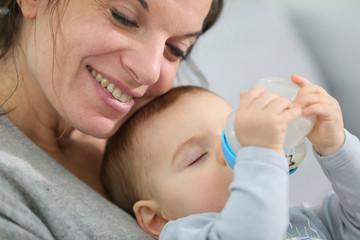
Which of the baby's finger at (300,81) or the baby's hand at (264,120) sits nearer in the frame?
the baby's hand at (264,120)

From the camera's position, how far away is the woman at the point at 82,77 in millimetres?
1164

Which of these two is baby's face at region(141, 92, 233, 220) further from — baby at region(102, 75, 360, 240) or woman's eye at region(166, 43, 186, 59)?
woman's eye at region(166, 43, 186, 59)

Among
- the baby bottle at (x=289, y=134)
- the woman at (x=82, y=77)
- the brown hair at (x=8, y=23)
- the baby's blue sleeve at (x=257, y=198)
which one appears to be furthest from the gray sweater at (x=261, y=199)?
the brown hair at (x=8, y=23)

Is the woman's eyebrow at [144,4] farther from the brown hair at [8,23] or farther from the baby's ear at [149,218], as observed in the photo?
the baby's ear at [149,218]

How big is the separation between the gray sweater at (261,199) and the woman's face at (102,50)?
359 mm

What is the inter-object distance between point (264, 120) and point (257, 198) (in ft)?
0.46

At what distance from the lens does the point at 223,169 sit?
1.20m

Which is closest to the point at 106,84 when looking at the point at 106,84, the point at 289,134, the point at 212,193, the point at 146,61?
the point at 106,84

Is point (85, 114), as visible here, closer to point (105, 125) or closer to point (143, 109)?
point (105, 125)

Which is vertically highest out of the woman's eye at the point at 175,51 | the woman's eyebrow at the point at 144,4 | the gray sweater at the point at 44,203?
the woman's eyebrow at the point at 144,4

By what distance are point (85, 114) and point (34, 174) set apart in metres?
0.20

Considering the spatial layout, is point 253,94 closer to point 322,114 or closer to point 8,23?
point 322,114

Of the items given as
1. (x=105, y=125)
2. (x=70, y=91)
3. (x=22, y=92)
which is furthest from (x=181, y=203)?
(x=22, y=92)

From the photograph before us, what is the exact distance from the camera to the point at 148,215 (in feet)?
4.41
